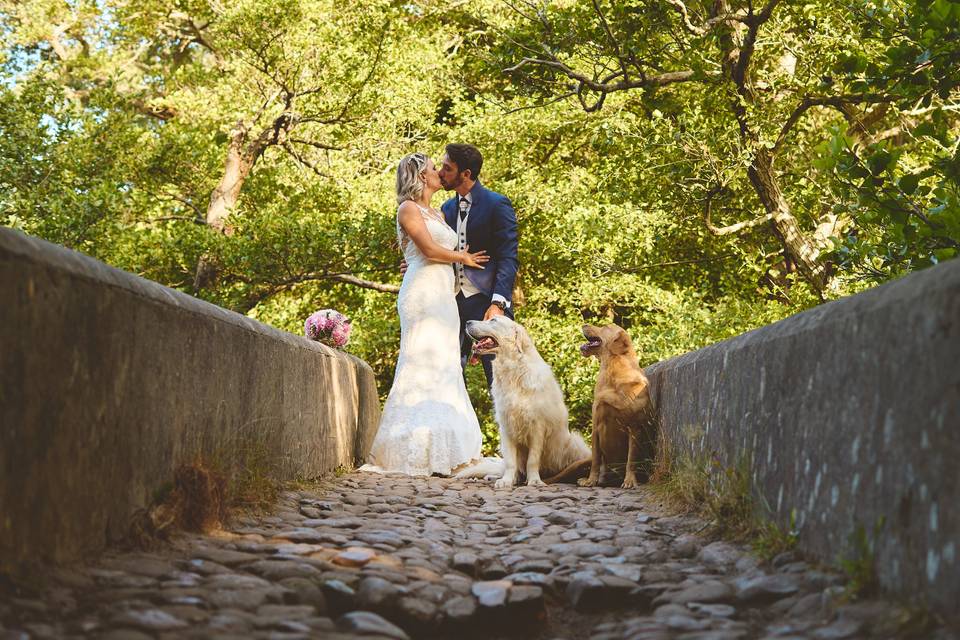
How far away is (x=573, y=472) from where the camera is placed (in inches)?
293

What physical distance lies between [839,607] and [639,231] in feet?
41.4

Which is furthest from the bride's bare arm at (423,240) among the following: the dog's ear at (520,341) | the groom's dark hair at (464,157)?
the dog's ear at (520,341)

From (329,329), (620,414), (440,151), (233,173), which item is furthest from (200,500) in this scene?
(440,151)

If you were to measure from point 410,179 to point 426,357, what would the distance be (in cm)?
159

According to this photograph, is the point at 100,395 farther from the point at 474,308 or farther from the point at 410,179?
the point at 474,308

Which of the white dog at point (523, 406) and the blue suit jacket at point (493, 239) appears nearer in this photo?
the white dog at point (523, 406)

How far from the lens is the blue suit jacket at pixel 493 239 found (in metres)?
8.41

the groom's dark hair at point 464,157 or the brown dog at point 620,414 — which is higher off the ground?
the groom's dark hair at point 464,157

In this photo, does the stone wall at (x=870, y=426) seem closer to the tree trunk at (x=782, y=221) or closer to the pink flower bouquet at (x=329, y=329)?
the pink flower bouquet at (x=329, y=329)

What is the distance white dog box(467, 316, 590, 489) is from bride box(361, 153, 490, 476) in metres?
0.84

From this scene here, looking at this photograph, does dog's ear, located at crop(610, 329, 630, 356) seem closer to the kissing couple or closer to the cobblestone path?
the kissing couple

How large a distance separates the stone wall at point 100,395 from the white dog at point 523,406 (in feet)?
8.36

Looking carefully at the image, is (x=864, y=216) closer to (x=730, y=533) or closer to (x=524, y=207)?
(x=730, y=533)

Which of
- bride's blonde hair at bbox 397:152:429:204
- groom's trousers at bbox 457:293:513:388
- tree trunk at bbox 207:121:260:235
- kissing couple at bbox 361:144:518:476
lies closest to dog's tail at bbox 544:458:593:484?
kissing couple at bbox 361:144:518:476
